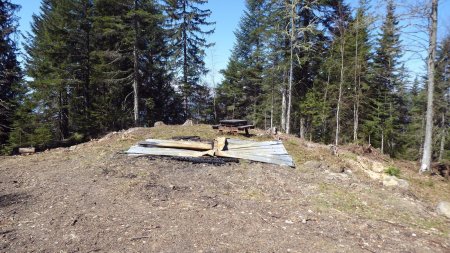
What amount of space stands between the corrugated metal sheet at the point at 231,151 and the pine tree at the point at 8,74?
8.93m

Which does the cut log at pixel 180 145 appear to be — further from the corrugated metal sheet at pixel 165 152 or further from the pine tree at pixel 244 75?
the pine tree at pixel 244 75

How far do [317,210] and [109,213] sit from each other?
3.78 meters

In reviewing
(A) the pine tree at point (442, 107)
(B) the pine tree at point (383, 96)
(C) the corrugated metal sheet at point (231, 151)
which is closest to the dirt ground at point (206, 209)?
(C) the corrugated metal sheet at point (231, 151)

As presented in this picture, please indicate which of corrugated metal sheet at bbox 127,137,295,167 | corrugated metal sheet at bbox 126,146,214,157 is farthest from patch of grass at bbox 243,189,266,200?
corrugated metal sheet at bbox 126,146,214,157

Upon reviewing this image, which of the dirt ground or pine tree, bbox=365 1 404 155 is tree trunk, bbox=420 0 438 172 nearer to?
the dirt ground

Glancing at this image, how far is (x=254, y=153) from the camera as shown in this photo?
923cm

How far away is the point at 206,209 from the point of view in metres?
5.53

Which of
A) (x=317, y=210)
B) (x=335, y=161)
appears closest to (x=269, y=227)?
(x=317, y=210)

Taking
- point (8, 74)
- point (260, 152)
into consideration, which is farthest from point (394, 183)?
point (8, 74)

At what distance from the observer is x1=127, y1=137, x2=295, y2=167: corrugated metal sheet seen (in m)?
8.92

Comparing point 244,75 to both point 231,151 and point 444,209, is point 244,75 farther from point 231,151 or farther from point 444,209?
point 444,209

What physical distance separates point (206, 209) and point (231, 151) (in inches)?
153

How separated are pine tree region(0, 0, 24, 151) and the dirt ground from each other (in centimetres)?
937

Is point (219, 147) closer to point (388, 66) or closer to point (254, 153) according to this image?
point (254, 153)
